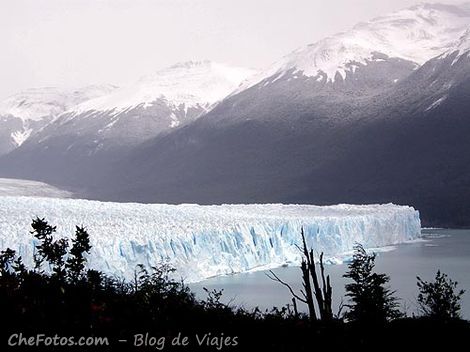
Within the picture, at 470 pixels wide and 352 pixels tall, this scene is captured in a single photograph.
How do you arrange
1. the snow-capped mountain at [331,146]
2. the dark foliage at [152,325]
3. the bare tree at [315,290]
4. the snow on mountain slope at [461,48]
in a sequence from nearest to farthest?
the dark foliage at [152,325]
the bare tree at [315,290]
the snow-capped mountain at [331,146]
the snow on mountain slope at [461,48]

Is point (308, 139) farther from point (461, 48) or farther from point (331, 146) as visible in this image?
point (461, 48)

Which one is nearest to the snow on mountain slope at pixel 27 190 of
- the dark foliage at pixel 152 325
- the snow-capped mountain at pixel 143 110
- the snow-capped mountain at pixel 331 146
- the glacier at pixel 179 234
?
the snow-capped mountain at pixel 331 146

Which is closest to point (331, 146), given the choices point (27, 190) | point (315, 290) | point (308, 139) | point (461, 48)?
point (308, 139)

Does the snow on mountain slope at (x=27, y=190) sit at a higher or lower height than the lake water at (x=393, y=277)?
higher

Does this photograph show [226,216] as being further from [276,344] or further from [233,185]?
[233,185]

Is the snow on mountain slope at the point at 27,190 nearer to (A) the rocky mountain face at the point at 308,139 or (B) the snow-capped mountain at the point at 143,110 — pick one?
(A) the rocky mountain face at the point at 308,139

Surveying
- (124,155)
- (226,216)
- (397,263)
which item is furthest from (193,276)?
(124,155)
